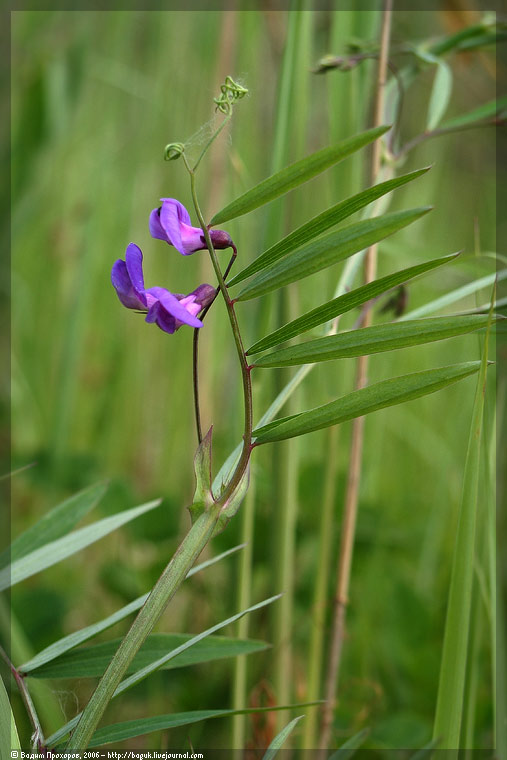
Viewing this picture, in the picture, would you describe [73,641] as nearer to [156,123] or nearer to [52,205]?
[156,123]

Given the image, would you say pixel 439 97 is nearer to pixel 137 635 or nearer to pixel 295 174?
pixel 295 174

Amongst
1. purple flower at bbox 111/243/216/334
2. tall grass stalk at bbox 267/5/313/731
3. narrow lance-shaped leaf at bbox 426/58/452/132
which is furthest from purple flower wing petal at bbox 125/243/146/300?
narrow lance-shaped leaf at bbox 426/58/452/132

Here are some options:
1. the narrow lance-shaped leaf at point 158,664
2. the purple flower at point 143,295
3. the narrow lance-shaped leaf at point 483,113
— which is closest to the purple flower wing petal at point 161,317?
the purple flower at point 143,295

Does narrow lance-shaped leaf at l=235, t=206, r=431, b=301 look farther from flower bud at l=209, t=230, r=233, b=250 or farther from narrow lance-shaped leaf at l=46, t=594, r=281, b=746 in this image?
narrow lance-shaped leaf at l=46, t=594, r=281, b=746

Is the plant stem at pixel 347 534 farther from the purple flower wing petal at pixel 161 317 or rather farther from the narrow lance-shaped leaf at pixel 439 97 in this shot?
the purple flower wing petal at pixel 161 317

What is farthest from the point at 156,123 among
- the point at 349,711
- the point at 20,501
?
the point at 349,711
